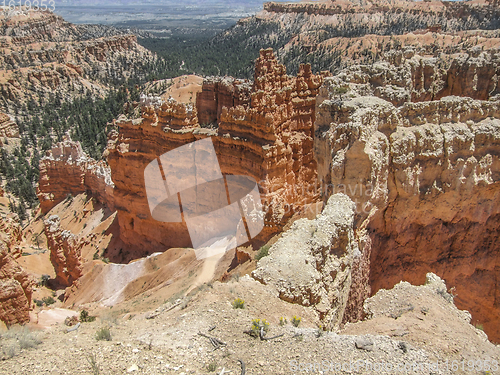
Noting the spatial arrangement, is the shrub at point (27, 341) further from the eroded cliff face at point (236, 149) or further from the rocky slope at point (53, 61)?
the rocky slope at point (53, 61)

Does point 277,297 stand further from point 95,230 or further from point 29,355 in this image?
point 95,230

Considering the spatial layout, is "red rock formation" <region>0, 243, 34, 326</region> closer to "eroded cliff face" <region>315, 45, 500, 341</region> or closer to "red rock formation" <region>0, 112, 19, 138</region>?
"eroded cliff face" <region>315, 45, 500, 341</region>

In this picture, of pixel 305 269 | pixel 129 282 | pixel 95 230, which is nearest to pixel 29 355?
pixel 305 269

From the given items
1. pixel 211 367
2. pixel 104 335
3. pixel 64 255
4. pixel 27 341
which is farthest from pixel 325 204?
pixel 64 255

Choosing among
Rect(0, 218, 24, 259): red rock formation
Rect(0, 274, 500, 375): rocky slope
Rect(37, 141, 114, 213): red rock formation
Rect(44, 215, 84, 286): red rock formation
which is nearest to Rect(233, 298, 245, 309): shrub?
Rect(0, 274, 500, 375): rocky slope

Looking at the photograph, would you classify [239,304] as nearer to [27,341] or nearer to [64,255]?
[27,341]

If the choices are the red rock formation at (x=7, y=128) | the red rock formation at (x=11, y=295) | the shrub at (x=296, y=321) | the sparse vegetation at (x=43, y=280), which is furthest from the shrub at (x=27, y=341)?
the red rock formation at (x=7, y=128)

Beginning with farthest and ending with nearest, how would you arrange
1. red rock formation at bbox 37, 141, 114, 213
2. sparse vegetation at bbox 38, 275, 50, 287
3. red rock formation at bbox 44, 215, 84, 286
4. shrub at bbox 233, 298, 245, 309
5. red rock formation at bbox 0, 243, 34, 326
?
red rock formation at bbox 37, 141, 114, 213, sparse vegetation at bbox 38, 275, 50, 287, red rock formation at bbox 44, 215, 84, 286, red rock formation at bbox 0, 243, 34, 326, shrub at bbox 233, 298, 245, 309
